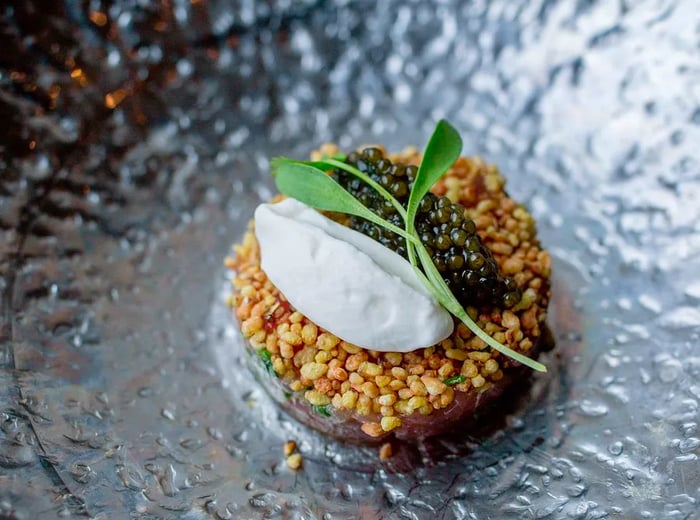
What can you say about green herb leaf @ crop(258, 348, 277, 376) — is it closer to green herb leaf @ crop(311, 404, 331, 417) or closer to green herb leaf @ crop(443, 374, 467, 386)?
green herb leaf @ crop(311, 404, 331, 417)

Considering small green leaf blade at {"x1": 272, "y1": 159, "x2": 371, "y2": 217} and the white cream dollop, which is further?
small green leaf blade at {"x1": 272, "y1": 159, "x2": 371, "y2": 217}

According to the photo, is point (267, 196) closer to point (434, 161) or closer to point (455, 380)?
point (434, 161)

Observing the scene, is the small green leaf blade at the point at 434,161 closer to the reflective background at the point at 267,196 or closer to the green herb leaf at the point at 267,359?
the green herb leaf at the point at 267,359

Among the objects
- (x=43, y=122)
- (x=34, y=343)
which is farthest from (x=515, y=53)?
(x=34, y=343)

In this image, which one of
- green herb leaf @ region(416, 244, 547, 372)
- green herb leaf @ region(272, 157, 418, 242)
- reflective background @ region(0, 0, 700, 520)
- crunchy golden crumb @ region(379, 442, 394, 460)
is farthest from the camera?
crunchy golden crumb @ region(379, 442, 394, 460)

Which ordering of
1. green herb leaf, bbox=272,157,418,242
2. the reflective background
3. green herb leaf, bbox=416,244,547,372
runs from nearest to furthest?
green herb leaf, bbox=416,244,547,372
green herb leaf, bbox=272,157,418,242
the reflective background

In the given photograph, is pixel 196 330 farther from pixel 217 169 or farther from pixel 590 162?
pixel 590 162

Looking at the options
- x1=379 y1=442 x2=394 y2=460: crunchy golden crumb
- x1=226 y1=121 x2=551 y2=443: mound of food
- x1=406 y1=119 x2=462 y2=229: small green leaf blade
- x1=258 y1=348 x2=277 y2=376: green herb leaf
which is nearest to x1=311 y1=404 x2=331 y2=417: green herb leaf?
x1=226 y1=121 x2=551 y2=443: mound of food

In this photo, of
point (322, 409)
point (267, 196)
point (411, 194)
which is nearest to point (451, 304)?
point (411, 194)
